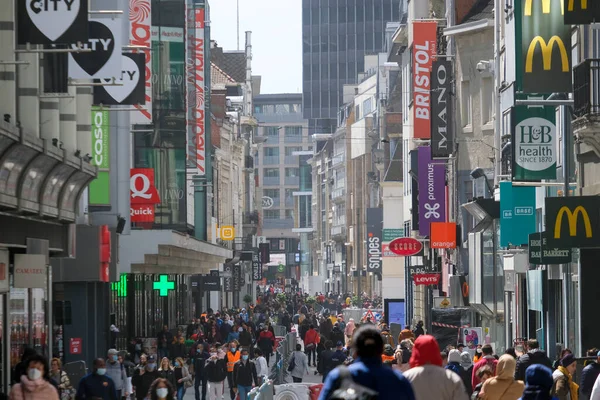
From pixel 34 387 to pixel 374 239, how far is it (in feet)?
226

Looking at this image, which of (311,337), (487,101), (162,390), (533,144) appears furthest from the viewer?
(487,101)

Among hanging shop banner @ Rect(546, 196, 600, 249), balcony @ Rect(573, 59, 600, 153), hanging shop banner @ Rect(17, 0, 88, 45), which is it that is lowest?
hanging shop banner @ Rect(546, 196, 600, 249)

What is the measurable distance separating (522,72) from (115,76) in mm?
6197

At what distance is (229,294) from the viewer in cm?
9469

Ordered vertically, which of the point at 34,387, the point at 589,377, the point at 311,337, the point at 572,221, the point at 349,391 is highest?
the point at 572,221

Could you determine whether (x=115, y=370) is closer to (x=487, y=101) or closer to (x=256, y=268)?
(x=487, y=101)

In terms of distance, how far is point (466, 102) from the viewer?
47000 mm

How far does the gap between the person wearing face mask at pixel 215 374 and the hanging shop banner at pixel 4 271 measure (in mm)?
7576

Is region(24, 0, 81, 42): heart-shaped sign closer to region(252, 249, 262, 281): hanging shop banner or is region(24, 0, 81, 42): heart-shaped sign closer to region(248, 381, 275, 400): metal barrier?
region(248, 381, 275, 400): metal barrier

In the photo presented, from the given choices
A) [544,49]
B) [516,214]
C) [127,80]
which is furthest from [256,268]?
[544,49]

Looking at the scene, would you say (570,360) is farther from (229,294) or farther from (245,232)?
(245,232)

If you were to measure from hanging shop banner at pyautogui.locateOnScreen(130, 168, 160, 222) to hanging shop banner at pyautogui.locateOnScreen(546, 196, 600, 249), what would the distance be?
18773 mm

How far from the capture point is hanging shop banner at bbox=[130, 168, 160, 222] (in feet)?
131

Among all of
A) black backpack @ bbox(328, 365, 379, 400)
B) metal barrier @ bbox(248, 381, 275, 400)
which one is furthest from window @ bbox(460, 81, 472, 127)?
black backpack @ bbox(328, 365, 379, 400)
